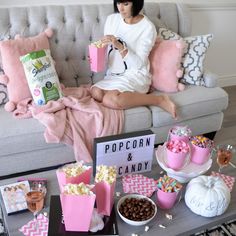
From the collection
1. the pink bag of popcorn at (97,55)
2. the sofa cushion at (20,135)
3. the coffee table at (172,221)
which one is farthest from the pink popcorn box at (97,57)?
the coffee table at (172,221)

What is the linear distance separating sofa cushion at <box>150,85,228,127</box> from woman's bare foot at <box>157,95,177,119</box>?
27 millimetres

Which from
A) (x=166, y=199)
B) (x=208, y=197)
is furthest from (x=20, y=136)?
(x=208, y=197)

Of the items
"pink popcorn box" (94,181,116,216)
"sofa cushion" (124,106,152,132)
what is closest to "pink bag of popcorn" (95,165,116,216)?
"pink popcorn box" (94,181,116,216)

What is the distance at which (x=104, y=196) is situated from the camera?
1.12m

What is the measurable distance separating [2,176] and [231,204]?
1.28 metres

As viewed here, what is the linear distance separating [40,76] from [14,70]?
0.57 ft

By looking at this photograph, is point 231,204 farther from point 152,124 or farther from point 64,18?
point 64,18

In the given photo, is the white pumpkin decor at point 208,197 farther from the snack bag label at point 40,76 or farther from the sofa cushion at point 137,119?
the snack bag label at point 40,76

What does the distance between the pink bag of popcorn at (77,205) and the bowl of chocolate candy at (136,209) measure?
16cm

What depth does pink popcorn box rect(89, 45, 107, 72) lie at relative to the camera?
6.34ft

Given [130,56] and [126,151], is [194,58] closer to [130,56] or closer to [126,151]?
[130,56]

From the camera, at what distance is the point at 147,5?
236 centimetres

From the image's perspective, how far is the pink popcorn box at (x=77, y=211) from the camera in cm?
100

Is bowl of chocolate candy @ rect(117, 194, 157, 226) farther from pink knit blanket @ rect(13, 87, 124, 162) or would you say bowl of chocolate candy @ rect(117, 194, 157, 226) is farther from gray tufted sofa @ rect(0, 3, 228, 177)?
gray tufted sofa @ rect(0, 3, 228, 177)
